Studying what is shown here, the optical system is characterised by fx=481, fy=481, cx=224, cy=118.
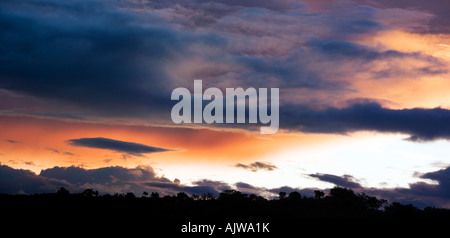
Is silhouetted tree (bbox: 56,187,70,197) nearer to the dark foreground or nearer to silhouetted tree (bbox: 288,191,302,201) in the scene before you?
the dark foreground

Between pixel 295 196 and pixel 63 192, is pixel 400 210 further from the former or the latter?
pixel 63 192

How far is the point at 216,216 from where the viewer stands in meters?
117

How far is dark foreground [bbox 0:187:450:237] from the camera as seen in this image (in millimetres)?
102125

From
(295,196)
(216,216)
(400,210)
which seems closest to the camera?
(216,216)

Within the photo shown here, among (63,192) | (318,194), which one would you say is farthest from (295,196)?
(63,192)

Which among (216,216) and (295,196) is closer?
(216,216)

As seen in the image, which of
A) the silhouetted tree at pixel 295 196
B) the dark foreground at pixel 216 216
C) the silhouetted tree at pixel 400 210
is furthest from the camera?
the silhouetted tree at pixel 295 196

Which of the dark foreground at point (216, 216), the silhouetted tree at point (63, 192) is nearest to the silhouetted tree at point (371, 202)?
the dark foreground at point (216, 216)

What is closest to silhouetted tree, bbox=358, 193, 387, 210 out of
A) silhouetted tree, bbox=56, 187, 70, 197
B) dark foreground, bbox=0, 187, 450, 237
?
dark foreground, bbox=0, 187, 450, 237

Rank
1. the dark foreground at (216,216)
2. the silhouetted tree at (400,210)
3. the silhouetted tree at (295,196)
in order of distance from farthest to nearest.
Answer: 1. the silhouetted tree at (295,196)
2. the silhouetted tree at (400,210)
3. the dark foreground at (216,216)

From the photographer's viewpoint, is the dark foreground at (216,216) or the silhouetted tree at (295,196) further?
the silhouetted tree at (295,196)

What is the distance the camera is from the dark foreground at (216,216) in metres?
102

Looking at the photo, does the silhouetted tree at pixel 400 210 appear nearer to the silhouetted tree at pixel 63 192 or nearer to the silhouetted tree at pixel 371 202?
the silhouetted tree at pixel 371 202
